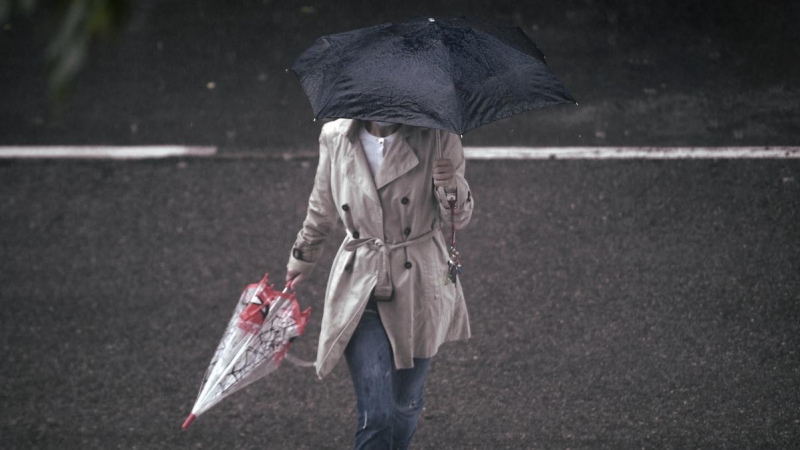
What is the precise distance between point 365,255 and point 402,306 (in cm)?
25

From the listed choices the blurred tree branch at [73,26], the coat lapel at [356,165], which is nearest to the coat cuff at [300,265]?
the coat lapel at [356,165]

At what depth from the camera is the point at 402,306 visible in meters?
3.63

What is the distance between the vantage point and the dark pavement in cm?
459

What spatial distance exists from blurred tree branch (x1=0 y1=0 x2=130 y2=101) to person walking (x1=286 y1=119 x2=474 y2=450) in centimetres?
220

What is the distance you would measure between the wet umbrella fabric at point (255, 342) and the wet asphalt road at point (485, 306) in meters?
0.77

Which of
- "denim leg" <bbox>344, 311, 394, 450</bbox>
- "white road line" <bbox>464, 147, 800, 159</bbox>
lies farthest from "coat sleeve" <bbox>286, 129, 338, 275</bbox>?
"white road line" <bbox>464, 147, 800, 159</bbox>

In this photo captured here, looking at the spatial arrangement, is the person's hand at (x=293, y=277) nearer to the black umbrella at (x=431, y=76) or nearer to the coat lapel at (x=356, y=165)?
the coat lapel at (x=356, y=165)

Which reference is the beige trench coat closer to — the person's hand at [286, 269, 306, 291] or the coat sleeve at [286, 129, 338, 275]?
the coat sleeve at [286, 129, 338, 275]

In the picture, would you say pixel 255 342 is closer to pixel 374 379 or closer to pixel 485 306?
pixel 374 379

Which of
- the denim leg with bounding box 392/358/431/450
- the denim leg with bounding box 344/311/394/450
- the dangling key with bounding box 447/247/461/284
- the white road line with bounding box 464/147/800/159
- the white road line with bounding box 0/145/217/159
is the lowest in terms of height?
the white road line with bounding box 464/147/800/159

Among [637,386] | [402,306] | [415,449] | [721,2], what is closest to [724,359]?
[637,386]

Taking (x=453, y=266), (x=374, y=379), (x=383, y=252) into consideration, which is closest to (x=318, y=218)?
(x=383, y=252)

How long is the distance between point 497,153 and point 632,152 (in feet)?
3.11

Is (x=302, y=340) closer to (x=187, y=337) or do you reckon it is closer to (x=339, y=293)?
(x=187, y=337)
